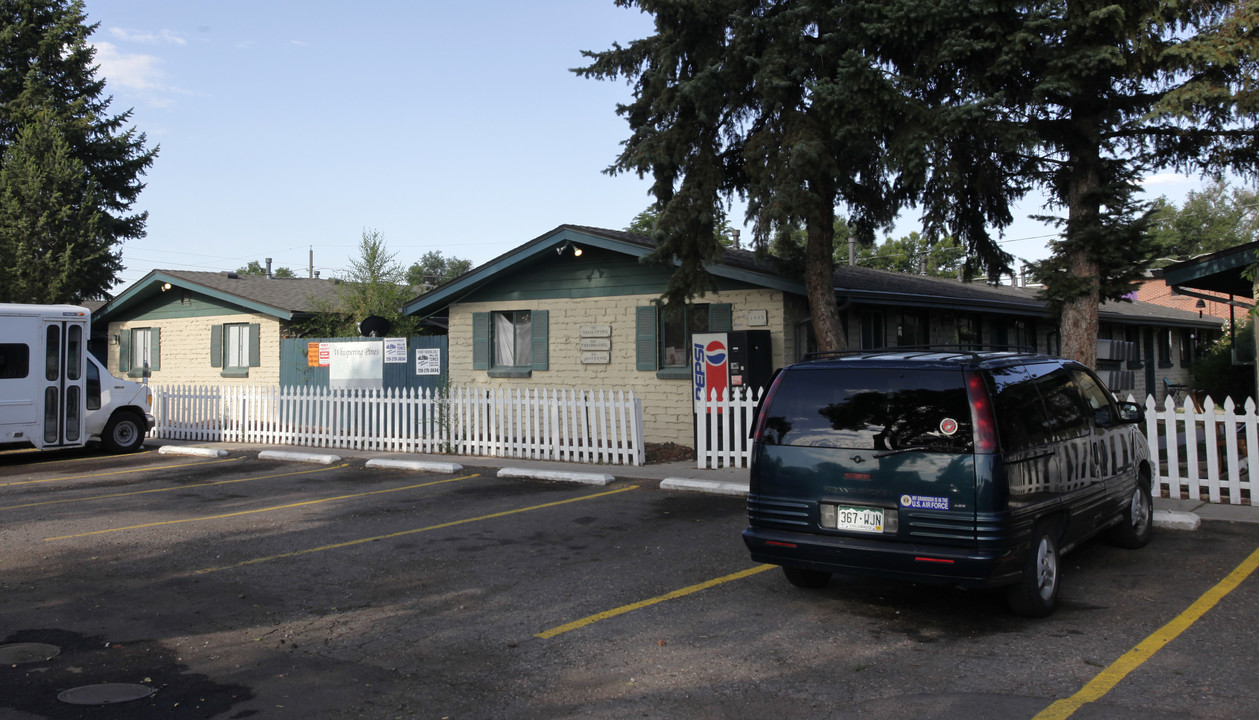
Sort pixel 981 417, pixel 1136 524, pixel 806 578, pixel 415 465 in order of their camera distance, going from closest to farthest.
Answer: pixel 981 417
pixel 806 578
pixel 1136 524
pixel 415 465

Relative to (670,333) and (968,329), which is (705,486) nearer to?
(670,333)

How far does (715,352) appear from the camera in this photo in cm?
1426

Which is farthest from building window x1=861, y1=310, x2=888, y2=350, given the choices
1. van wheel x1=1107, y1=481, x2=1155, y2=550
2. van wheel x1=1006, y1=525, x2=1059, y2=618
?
van wheel x1=1006, y1=525, x2=1059, y2=618

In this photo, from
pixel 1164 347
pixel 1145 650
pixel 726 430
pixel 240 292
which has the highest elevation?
pixel 240 292

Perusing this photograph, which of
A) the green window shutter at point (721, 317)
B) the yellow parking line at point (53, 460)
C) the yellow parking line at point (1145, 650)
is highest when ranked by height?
the green window shutter at point (721, 317)

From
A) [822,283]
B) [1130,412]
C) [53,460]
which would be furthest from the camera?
[53,460]

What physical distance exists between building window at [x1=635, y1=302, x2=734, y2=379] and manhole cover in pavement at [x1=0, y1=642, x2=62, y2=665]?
11.5 metres

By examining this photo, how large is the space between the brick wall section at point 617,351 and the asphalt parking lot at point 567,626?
6.31 m

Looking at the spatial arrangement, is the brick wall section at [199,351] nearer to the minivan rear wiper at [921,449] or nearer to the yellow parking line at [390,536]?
the yellow parking line at [390,536]

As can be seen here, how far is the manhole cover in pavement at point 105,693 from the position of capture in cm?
453

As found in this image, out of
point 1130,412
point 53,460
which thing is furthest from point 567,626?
point 53,460

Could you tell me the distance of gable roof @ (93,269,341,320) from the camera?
22125 mm

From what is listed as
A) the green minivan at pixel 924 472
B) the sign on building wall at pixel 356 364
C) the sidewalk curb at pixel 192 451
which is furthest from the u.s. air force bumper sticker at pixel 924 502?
the sign on building wall at pixel 356 364

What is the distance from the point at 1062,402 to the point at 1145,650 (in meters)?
1.83
